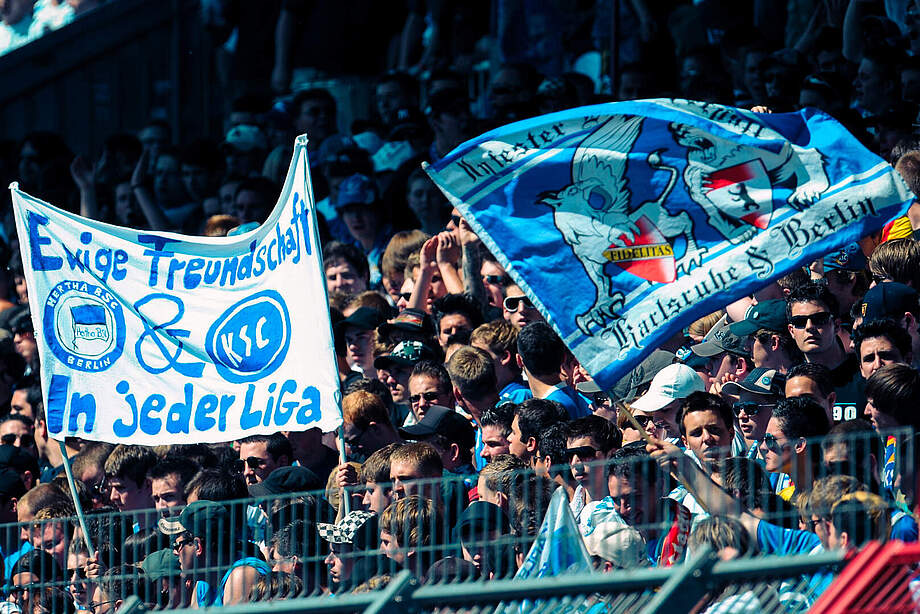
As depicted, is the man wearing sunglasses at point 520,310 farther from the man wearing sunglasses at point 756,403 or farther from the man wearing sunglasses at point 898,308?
the man wearing sunglasses at point 898,308

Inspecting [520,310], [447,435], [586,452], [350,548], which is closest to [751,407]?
[586,452]

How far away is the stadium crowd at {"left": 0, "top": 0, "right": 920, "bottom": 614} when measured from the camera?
5.95m

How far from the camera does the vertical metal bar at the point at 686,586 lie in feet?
17.3

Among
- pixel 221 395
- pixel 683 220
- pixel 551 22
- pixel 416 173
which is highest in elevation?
pixel 551 22

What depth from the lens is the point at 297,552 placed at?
6.47 meters

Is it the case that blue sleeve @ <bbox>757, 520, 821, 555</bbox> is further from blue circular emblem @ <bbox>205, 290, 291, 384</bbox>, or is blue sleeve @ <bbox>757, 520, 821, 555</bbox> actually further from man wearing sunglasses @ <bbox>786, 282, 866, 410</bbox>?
blue circular emblem @ <bbox>205, 290, 291, 384</bbox>

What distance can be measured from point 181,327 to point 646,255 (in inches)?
105

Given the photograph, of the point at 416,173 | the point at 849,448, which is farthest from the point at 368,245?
the point at 849,448

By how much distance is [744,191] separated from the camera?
7762 mm

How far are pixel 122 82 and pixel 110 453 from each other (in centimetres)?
1005

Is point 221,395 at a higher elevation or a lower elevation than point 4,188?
lower

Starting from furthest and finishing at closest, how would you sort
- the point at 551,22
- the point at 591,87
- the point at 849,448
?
the point at 551,22, the point at 591,87, the point at 849,448

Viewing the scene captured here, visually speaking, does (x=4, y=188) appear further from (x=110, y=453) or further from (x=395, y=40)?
(x=110, y=453)

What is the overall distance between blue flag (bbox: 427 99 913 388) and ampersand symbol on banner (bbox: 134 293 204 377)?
6.03ft
